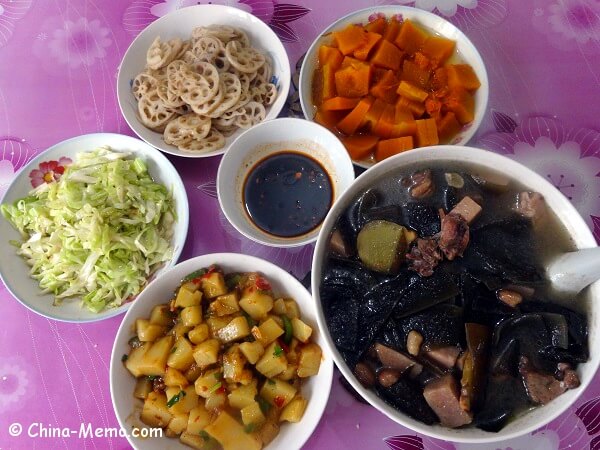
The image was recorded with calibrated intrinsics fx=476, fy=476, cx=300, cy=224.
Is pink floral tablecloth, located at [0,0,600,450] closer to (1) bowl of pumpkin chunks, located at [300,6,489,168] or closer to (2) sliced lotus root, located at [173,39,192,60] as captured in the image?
(1) bowl of pumpkin chunks, located at [300,6,489,168]

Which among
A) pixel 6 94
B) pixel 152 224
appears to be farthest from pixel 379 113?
pixel 6 94

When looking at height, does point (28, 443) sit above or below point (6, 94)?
below

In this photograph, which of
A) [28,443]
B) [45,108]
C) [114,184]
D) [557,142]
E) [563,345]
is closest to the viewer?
[563,345]

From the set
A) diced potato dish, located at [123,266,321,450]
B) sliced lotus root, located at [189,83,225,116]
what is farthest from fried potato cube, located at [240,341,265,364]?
sliced lotus root, located at [189,83,225,116]

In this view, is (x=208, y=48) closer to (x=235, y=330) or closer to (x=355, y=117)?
(x=355, y=117)

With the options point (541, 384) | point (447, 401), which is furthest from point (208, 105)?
point (541, 384)

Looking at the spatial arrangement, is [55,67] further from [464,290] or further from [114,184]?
[464,290]
